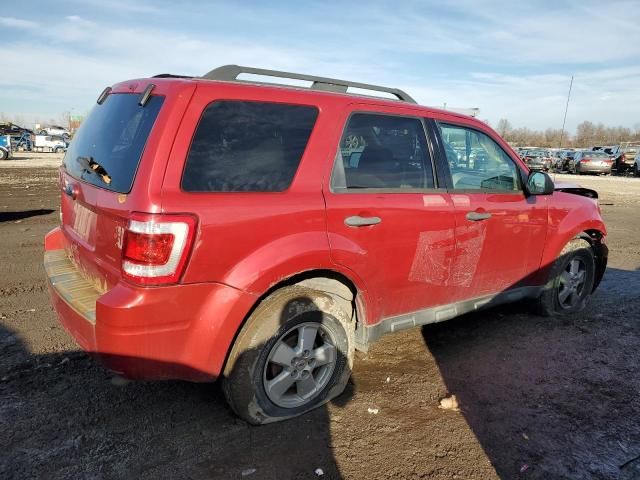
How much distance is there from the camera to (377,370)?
3.59m

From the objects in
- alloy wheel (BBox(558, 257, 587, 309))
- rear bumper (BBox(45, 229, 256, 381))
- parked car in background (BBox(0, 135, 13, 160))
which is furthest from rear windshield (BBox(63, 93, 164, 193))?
parked car in background (BBox(0, 135, 13, 160))

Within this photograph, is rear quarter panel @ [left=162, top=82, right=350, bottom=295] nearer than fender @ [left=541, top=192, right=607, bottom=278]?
Yes

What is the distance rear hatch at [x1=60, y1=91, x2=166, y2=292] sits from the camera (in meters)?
2.38

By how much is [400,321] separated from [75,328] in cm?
205

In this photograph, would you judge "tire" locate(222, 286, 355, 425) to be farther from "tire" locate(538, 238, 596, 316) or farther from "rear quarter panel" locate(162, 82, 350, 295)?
"tire" locate(538, 238, 596, 316)

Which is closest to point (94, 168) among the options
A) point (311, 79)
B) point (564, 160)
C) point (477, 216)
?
point (311, 79)

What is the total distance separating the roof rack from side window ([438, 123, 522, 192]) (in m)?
0.45

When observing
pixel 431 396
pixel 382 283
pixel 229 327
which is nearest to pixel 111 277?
pixel 229 327

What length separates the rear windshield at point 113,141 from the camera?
96.1 inches

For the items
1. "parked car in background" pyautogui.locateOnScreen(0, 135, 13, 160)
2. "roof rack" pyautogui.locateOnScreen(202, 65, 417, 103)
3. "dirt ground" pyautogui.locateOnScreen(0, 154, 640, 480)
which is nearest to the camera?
"dirt ground" pyautogui.locateOnScreen(0, 154, 640, 480)

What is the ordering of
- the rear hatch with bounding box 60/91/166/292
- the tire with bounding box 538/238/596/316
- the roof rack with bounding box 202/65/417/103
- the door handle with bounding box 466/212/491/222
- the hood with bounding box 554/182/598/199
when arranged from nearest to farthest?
the rear hatch with bounding box 60/91/166/292
the roof rack with bounding box 202/65/417/103
the door handle with bounding box 466/212/491/222
the tire with bounding box 538/238/596/316
the hood with bounding box 554/182/598/199

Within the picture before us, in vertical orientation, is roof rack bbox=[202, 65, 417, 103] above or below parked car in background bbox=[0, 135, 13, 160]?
above

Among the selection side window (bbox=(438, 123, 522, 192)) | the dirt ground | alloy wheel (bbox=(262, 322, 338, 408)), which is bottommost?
the dirt ground

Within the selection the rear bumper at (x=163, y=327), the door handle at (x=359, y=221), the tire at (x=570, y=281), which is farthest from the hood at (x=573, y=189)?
the rear bumper at (x=163, y=327)
